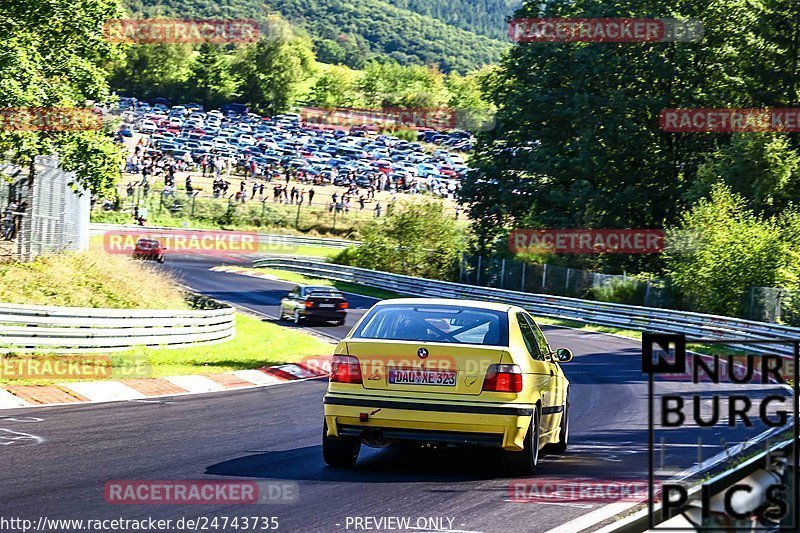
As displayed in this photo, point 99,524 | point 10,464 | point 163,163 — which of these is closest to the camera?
point 99,524

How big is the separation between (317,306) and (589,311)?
39.9 feet

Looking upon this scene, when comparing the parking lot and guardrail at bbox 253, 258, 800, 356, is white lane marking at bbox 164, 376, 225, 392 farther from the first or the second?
the parking lot

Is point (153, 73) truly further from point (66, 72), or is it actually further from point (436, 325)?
point (436, 325)

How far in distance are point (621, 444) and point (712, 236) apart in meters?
31.0

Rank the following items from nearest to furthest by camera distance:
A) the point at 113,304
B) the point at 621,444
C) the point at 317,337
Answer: the point at 621,444, the point at 113,304, the point at 317,337

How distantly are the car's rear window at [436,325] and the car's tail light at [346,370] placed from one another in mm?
282

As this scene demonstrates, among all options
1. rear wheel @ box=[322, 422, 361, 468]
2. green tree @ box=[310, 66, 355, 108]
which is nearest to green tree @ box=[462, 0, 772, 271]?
rear wheel @ box=[322, 422, 361, 468]

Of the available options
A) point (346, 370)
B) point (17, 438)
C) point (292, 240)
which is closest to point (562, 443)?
point (346, 370)

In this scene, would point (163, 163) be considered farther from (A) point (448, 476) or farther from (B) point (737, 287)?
(A) point (448, 476)

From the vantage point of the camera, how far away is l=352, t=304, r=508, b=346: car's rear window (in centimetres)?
995

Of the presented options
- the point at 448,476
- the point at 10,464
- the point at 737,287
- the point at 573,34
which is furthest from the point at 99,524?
the point at 573,34

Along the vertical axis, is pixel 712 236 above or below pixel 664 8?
below

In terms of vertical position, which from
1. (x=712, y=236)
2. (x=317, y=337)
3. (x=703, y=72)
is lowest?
(x=317, y=337)

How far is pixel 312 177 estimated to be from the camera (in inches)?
3750
